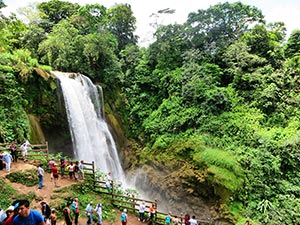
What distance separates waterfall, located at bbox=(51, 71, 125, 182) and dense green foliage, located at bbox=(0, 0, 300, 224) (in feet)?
4.79

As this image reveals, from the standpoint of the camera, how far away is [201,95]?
21.0 metres

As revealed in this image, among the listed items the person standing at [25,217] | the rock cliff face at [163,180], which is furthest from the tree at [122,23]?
the person standing at [25,217]

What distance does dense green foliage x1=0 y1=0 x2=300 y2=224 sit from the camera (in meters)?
15.9

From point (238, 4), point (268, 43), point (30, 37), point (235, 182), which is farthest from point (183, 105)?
point (30, 37)

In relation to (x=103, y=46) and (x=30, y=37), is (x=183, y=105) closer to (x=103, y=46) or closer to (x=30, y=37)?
(x=103, y=46)

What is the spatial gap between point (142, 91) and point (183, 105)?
18.3 feet

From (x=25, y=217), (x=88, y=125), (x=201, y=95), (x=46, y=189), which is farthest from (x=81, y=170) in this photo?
(x=201, y=95)

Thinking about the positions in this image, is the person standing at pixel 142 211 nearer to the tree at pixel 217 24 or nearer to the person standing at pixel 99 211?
the person standing at pixel 99 211

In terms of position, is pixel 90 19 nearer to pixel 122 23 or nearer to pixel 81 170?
pixel 122 23

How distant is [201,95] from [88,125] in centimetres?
937

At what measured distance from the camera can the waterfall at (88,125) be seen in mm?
18828

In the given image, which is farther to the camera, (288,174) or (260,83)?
(260,83)

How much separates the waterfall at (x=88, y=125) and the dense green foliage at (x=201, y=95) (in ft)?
4.79

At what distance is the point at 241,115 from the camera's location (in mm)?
19625
